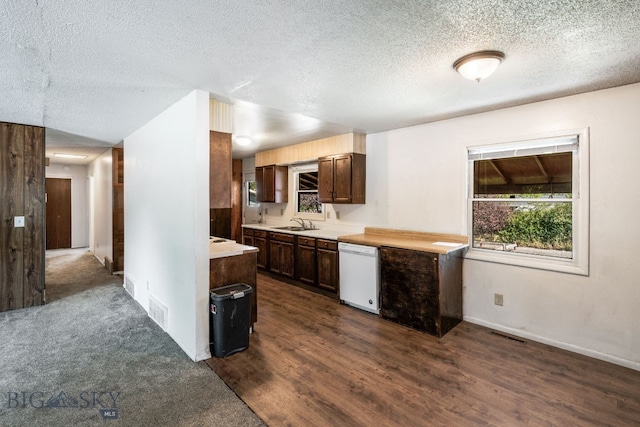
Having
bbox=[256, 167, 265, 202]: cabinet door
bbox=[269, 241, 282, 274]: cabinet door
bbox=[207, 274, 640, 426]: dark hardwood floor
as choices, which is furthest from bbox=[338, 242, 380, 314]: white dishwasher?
bbox=[256, 167, 265, 202]: cabinet door

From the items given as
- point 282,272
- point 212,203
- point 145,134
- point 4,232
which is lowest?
point 282,272

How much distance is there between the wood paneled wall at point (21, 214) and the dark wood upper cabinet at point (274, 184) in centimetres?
327

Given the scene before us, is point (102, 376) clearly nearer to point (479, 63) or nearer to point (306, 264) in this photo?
point (306, 264)

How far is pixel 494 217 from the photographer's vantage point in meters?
3.55

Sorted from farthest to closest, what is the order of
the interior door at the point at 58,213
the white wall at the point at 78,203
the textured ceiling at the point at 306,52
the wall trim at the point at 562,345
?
the white wall at the point at 78,203 < the interior door at the point at 58,213 < the wall trim at the point at 562,345 < the textured ceiling at the point at 306,52

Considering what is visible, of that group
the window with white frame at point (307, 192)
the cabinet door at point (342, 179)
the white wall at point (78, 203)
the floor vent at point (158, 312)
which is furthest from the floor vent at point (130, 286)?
the white wall at point (78, 203)

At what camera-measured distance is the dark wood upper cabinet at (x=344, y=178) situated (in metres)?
4.55

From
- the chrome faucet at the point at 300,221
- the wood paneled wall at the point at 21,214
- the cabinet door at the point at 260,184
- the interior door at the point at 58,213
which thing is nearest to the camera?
the wood paneled wall at the point at 21,214

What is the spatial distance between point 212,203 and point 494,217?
10.1 ft

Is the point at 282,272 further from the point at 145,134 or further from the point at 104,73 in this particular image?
the point at 104,73

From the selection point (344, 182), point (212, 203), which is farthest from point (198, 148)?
point (344, 182)

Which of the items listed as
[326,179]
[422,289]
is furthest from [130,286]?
[422,289]

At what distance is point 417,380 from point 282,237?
315 centimetres

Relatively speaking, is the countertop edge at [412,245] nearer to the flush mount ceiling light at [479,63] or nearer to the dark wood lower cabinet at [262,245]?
the flush mount ceiling light at [479,63]
